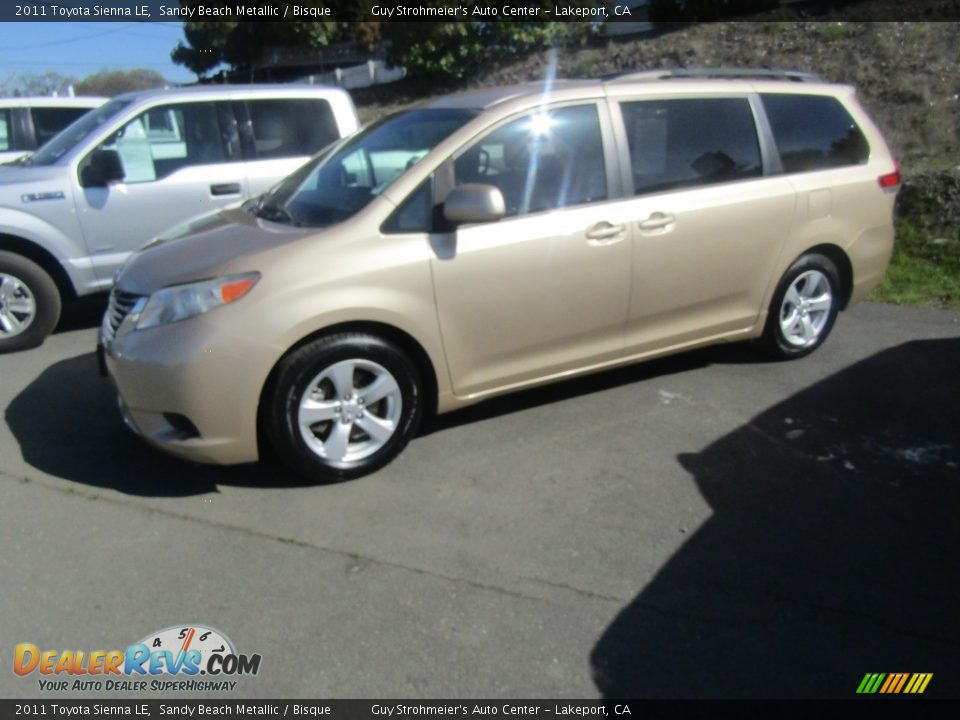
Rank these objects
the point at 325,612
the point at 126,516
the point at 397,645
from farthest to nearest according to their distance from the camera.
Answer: the point at 126,516 → the point at 325,612 → the point at 397,645

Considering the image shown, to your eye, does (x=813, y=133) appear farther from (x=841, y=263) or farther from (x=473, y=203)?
(x=473, y=203)

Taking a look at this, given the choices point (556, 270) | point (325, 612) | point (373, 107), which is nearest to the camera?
point (325, 612)

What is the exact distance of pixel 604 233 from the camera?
4504mm

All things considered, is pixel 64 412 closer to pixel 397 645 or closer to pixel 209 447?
pixel 209 447

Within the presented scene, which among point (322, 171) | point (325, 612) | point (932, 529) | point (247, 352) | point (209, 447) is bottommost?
point (932, 529)

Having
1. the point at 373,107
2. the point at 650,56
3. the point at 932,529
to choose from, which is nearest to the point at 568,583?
the point at 932,529

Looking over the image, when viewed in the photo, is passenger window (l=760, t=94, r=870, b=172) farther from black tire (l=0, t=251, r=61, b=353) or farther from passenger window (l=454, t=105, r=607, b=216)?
black tire (l=0, t=251, r=61, b=353)

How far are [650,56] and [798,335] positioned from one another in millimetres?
11419

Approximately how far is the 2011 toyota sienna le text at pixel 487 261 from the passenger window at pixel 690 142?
0.01 metres

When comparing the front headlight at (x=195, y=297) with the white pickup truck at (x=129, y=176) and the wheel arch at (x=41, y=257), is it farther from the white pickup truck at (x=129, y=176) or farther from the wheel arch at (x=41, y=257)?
the wheel arch at (x=41, y=257)

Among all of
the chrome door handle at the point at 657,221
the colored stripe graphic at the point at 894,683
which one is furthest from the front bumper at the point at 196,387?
the colored stripe graphic at the point at 894,683

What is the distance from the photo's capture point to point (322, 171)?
4887mm

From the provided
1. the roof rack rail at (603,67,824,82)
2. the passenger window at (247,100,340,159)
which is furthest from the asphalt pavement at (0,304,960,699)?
the passenger window at (247,100,340,159)

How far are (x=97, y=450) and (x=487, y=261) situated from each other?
7.47 ft
